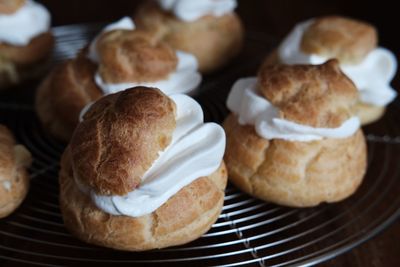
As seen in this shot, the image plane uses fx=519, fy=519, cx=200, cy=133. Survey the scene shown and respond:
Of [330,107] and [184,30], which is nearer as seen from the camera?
[330,107]

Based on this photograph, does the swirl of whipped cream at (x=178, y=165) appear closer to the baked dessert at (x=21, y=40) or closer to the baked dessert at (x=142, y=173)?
the baked dessert at (x=142, y=173)

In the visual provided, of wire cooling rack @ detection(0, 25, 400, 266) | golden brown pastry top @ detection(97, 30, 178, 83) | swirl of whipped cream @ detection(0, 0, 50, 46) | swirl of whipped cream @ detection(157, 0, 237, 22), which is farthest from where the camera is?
swirl of whipped cream @ detection(157, 0, 237, 22)

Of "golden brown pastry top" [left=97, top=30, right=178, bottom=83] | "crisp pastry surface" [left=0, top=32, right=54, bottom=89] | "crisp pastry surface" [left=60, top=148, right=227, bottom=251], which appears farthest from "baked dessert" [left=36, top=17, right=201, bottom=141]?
"crisp pastry surface" [left=60, top=148, right=227, bottom=251]

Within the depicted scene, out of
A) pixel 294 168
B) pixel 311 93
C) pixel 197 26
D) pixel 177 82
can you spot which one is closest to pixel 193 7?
pixel 197 26

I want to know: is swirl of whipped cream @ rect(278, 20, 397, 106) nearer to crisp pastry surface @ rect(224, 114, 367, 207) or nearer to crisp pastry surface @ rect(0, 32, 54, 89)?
crisp pastry surface @ rect(224, 114, 367, 207)

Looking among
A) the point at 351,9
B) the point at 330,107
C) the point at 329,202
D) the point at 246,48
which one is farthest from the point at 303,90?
the point at 351,9

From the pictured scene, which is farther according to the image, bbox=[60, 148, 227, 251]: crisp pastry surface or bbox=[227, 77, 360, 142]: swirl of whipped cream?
bbox=[227, 77, 360, 142]: swirl of whipped cream

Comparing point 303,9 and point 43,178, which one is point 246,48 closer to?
point 303,9
